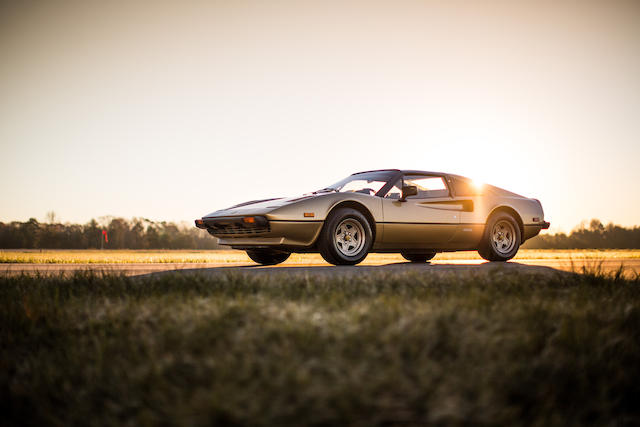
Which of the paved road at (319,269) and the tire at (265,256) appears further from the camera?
the tire at (265,256)

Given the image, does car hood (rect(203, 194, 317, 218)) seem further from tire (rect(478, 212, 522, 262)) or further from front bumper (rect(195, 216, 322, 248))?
tire (rect(478, 212, 522, 262))

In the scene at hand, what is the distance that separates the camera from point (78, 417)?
1.86 meters

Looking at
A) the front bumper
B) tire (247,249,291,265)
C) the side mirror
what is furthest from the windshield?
tire (247,249,291,265)

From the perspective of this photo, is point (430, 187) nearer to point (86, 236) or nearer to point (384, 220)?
point (384, 220)

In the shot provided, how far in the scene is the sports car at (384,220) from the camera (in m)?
6.46

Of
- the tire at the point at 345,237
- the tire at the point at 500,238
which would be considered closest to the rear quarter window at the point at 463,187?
the tire at the point at 500,238

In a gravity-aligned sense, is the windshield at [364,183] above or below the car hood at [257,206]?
above

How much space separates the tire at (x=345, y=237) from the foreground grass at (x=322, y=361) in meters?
3.21

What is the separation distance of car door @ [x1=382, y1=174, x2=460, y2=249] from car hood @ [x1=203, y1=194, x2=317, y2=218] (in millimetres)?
1363

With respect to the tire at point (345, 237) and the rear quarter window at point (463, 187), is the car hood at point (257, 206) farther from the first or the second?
the rear quarter window at point (463, 187)

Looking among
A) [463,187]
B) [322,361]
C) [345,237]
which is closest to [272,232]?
[345,237]

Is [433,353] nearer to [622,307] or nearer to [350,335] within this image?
[350,335]

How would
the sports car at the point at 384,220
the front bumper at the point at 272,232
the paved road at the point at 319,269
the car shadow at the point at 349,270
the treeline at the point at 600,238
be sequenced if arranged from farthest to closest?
the treeline at the point at 600,238 → the sports car at the point at 384,220 → the front bumper at the point at 272,232 → the paved road at the point at 319,269 → the car shadow at the point at 349,270

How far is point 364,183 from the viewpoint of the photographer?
25.0ft
